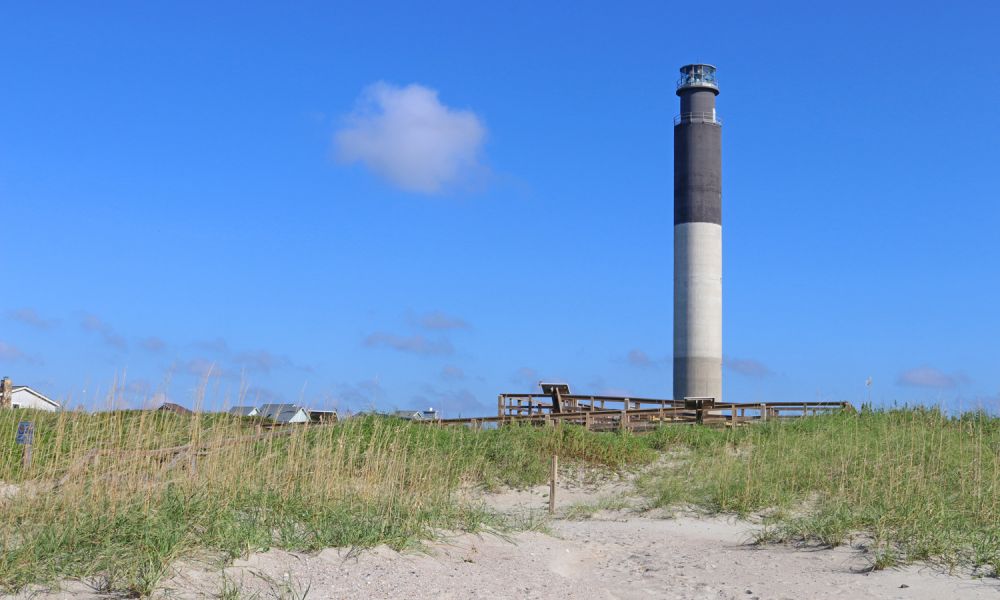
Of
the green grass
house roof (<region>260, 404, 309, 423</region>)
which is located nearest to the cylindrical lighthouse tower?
the green grass

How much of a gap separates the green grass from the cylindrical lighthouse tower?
1487 cm

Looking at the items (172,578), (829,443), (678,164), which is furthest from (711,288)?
(172,578)

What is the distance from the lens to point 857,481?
535 inches

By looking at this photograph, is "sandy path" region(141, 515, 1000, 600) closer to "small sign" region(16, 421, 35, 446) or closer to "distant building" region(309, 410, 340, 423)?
"distant building" region(309, 410, 340, 423)

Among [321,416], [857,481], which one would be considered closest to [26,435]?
[321,416]

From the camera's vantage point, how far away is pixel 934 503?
35.4ft

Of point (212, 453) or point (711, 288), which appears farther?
point (711, 288)

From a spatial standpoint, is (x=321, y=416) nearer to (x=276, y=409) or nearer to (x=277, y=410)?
(x=276, y=409)

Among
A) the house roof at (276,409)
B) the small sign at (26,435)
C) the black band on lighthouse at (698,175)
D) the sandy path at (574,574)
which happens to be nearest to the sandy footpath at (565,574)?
the sandy path at (574,574)

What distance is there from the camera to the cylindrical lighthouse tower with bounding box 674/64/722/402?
38.3 meters

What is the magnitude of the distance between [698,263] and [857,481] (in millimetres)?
25313

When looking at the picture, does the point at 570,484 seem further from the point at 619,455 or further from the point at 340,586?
the point at 340,586

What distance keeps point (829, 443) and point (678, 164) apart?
2316 centimetres

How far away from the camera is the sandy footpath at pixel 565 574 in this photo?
6.68 meters
